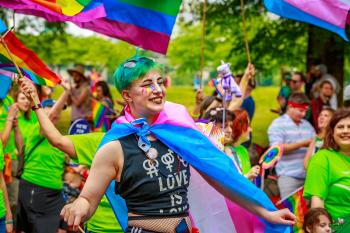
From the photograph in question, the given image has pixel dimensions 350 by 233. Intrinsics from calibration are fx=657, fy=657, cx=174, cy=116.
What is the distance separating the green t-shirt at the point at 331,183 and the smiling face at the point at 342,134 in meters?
0.11

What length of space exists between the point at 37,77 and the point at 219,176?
2.49 m

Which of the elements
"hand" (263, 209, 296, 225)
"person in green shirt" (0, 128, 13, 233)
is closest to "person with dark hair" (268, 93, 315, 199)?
"person in green shirt" (0, 128, 13, 233)

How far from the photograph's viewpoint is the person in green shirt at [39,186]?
6684 millimetres

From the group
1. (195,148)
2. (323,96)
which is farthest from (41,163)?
(323,96)

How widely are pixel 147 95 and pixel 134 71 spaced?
0.16 meters

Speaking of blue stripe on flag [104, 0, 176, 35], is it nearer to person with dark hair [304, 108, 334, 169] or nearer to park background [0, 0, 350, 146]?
park background [0, 0, 350, 146]

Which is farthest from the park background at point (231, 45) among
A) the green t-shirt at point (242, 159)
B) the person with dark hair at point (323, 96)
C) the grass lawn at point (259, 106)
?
the person with dark hair at point (323, 96)

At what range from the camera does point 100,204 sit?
5145mm

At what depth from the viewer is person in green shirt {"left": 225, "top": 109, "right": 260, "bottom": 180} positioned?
584 cm

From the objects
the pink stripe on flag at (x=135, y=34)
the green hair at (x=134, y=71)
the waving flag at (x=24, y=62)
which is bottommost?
the green hair at (x=134, y=71)

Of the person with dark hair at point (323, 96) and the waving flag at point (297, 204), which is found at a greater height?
the person with dark hair at point (323, 96)

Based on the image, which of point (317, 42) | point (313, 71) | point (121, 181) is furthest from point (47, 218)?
point (317, 42)

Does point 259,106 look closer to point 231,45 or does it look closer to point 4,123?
point 231,45

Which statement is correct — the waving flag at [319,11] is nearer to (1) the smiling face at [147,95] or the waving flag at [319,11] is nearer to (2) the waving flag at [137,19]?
(2) the waving flag at [137,19]
